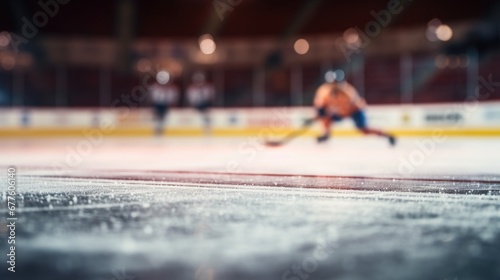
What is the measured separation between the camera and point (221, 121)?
17.0 meters

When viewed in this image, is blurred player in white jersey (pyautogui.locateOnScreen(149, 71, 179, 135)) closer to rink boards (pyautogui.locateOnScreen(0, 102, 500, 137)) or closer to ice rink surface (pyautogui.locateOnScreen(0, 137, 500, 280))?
rink boards (pyautogui.locateOnScreen(0, 102, 500, 137))

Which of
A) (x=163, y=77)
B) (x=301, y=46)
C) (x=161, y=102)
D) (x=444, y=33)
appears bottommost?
(x=161, y=102)

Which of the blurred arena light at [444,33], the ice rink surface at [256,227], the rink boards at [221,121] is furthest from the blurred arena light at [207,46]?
the ice rink surface at [256,227]

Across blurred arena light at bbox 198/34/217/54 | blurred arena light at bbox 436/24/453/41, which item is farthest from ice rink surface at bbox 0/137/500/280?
blurred arena light at bbox 198/34/217/54

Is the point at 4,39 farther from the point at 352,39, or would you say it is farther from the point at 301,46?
the point at 352,39

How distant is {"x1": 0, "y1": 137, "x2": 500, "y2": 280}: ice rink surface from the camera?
2115 mm

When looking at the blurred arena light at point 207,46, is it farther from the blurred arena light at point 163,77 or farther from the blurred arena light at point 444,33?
the blurred arena light at point 444,33

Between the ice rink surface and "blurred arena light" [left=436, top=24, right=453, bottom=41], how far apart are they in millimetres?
13723

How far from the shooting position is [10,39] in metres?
17.9

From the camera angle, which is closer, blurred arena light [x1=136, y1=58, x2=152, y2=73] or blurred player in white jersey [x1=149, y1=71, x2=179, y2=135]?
blurred player in white jersey [x1=149, y1=71, x2=179, y2=135]

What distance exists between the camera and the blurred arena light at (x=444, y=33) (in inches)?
708

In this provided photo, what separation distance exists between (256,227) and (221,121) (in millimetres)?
14213

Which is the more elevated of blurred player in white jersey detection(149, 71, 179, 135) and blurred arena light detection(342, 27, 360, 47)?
blurred arena light detection(342, 27, 360, 47)

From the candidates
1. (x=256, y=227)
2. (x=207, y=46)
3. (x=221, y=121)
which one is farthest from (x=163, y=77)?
(x=256, y=227)
